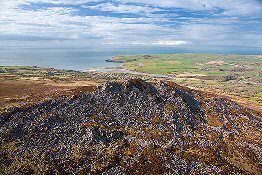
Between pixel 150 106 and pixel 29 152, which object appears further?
pixel 150 106

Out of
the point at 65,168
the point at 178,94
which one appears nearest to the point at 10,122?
the point at 65,168

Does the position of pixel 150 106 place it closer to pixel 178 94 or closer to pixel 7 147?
pixel 178 94

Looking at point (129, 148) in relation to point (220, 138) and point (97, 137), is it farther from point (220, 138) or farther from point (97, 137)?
point (220, 138)

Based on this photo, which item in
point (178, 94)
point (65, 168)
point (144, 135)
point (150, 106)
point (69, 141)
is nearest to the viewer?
point (65, 168)

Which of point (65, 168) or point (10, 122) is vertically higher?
point (10, 122)

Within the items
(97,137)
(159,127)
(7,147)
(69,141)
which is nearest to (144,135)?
(159,127)

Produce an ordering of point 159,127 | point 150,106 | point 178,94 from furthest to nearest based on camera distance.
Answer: point 178,94, point 150,106, point 159,127
